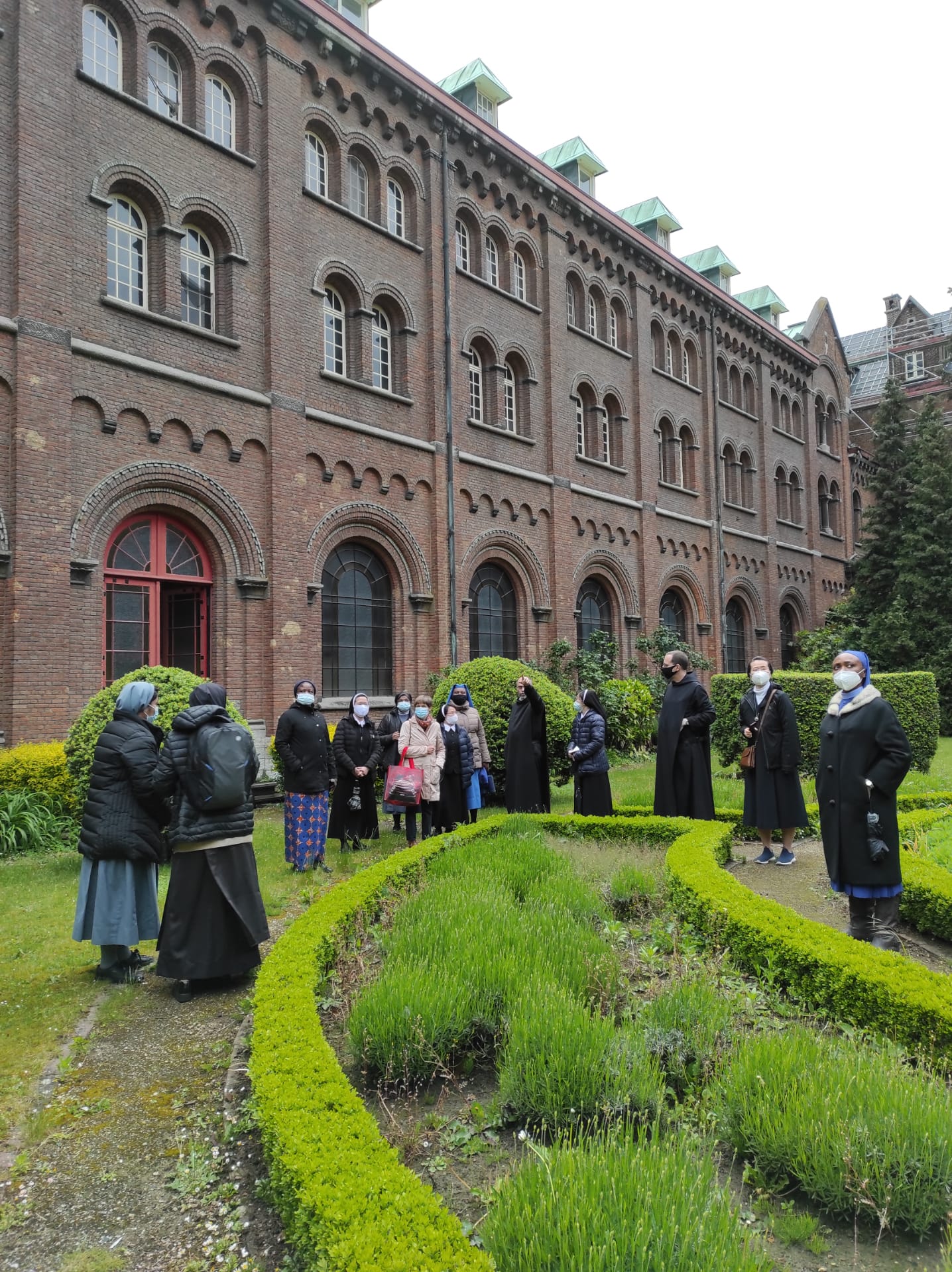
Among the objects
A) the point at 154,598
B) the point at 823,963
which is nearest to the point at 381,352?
the point at 154,598

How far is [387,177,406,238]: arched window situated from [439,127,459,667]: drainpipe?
3.09 feet

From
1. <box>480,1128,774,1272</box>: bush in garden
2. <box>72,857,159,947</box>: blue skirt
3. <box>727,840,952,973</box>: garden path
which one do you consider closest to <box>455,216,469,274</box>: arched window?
<box>727,840,952,973</box>: garden path

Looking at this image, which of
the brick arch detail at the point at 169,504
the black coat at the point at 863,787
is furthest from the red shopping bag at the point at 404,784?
the brick arch detail at the point at 169,504

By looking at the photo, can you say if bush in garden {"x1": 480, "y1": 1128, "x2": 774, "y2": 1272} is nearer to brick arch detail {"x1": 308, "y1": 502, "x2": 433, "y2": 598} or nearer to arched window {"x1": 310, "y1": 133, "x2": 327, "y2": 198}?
brick arch detail {"x1": 308, "y1": 502, "x2": 433, "y2": 598}

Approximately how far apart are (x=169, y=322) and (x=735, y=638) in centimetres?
2104

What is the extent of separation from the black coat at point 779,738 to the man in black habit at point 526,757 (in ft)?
9.19

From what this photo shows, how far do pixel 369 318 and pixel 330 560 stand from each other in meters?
4.91

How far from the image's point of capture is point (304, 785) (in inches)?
344

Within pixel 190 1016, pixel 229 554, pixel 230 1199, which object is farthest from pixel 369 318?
pixel 230 1199

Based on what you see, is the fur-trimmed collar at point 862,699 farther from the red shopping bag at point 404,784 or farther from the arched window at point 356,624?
the arched window at point 356,624

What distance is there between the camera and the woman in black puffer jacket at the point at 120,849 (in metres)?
5.57

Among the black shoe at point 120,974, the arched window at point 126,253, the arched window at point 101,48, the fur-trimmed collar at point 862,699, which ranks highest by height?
the arched window at point 101,48

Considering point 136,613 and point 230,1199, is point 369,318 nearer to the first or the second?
point 136,613

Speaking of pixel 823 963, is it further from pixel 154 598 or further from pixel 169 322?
pixel 169 322
